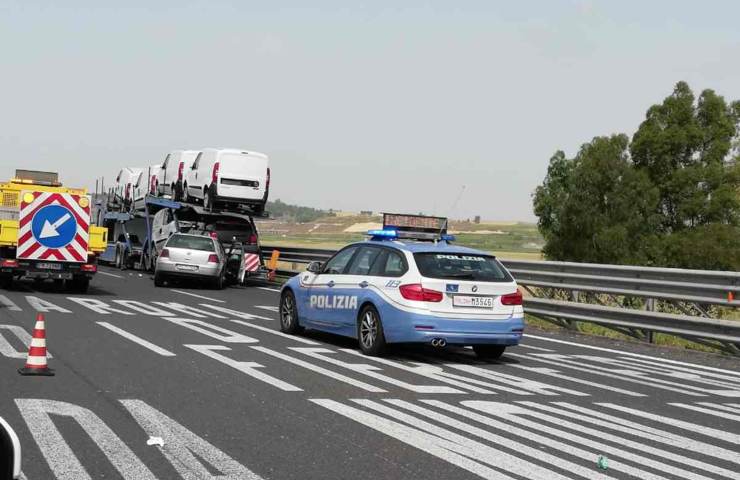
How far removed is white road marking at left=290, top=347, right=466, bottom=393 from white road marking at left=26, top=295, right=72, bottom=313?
20.4 feet

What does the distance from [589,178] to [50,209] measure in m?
59.0

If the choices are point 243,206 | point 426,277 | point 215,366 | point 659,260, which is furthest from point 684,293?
point 659,260

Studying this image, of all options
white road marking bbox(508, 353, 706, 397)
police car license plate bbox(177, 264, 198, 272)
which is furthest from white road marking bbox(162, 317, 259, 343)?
police car license plate bbox(177, 264, 198, 272)

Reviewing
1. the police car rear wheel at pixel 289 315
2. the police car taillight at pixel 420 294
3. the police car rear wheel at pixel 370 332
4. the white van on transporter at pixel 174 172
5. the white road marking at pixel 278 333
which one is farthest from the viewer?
the white van on transporter at pixel 174 172

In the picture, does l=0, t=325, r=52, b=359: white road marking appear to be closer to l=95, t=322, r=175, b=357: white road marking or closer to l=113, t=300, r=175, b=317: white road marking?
l=95, t=322, r=175, b=357: white road marking

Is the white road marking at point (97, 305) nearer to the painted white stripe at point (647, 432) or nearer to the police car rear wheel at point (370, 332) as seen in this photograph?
the police car rear wheel at point (370, 332)

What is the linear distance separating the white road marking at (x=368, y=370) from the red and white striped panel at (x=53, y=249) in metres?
10.7

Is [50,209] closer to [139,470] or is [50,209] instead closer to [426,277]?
[426,277]

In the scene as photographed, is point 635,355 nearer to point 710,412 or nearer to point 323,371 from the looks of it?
point 710,412

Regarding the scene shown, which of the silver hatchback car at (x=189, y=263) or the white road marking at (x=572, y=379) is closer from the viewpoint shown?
the white road marking at (x=572, y=379)

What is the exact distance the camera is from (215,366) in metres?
10.5

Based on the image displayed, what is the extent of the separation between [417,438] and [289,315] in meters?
7.46

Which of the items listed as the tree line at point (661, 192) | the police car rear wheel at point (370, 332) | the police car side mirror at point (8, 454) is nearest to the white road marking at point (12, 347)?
the police car rear wheel at point (370, 332)

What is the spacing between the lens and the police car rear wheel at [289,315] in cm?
1420
